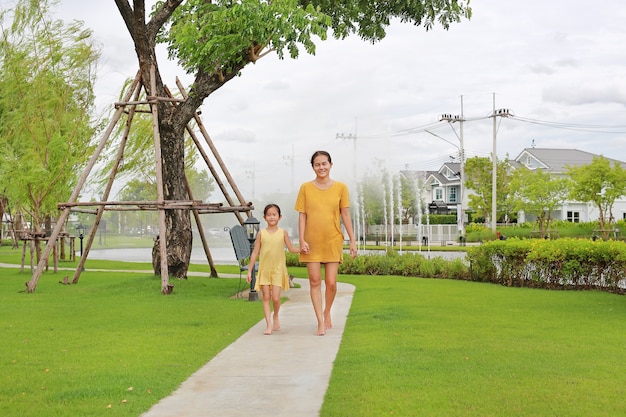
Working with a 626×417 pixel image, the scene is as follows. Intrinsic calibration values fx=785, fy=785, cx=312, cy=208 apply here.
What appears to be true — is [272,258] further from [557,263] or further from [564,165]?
[564,165]

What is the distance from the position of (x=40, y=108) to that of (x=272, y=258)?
16.0m

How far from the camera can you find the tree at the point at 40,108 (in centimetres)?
2258

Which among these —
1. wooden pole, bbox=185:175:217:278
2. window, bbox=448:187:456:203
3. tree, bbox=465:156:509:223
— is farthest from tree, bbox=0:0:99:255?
window, bbox=448:187:456:203

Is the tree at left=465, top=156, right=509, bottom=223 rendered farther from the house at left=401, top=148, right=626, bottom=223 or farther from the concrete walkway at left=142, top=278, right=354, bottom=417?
the concrete walkway at left=142, top=278, right=354, bottom=417

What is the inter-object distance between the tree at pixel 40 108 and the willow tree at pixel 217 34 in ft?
20.2

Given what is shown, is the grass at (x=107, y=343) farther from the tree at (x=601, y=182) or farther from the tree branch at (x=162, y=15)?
the tree at (x=601, y=182)

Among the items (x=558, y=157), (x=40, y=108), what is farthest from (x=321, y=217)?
(x=558, y=157)

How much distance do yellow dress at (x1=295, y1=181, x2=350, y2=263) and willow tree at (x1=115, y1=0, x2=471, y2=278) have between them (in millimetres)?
6016

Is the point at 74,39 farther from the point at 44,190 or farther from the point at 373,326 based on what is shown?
the point at 373,326

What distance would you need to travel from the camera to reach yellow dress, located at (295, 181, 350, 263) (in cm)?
894

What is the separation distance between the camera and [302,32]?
14516 mm

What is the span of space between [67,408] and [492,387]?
10.6 feet

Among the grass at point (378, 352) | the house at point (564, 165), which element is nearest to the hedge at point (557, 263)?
the grass at point (378, 352)

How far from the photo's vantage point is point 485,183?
61438 millimetres
